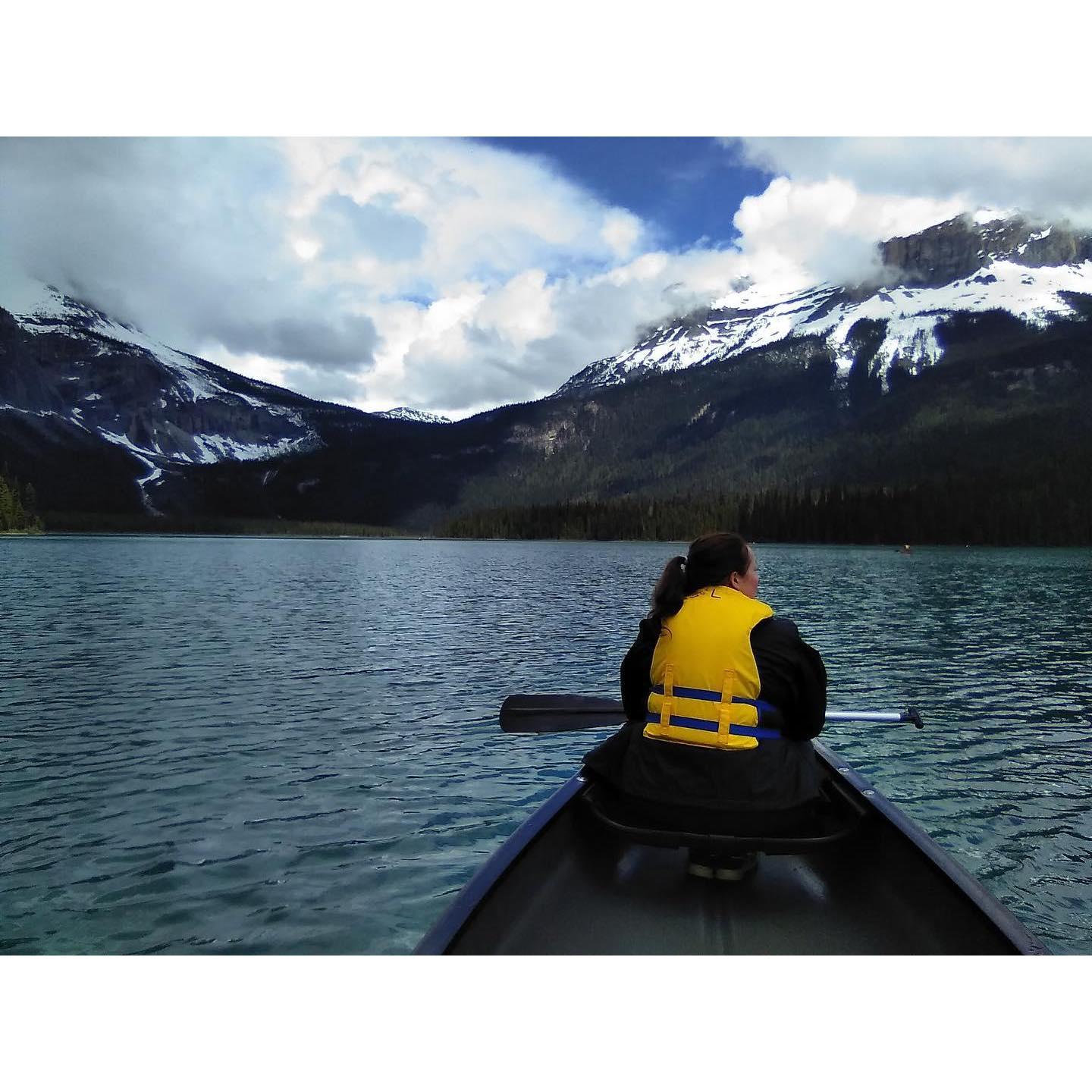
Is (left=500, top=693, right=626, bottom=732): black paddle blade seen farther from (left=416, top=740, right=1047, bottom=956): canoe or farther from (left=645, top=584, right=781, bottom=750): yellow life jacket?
(left=645, top=584, right=781, bottom=750): yellow life jacket

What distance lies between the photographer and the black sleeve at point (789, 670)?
5445mm

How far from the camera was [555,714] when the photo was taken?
9.29 meters

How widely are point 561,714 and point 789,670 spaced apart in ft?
13.9

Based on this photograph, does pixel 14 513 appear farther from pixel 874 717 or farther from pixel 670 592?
pixel 670 592

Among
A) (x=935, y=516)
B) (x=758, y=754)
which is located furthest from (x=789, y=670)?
(x=935, y=516)

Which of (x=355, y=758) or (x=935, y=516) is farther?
(x=935, y=516)

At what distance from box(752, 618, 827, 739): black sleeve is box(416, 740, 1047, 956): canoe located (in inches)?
37.1

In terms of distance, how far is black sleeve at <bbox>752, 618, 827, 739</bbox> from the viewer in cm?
545

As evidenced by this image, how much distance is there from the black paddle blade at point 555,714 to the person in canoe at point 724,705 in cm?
323

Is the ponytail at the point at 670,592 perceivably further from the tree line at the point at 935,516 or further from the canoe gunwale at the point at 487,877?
the tree line at the point at 935,516

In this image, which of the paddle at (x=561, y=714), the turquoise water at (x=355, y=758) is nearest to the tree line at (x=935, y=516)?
the turquoise water at (x=355, y=758)
